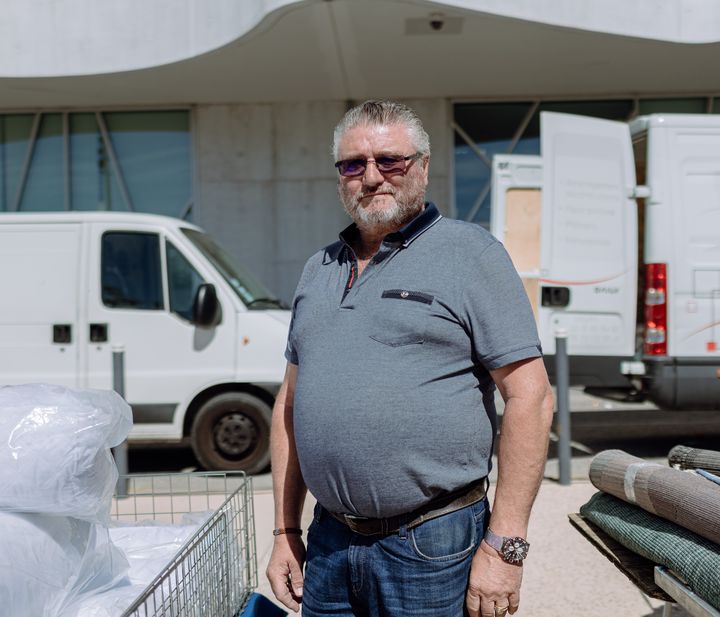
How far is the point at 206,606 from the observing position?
218cm

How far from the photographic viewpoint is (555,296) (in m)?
6.33

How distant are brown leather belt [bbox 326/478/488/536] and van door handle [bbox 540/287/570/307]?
178 inches

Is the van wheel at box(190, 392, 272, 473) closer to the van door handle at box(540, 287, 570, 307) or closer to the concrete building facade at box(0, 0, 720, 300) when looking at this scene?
the van door handle at box(540, 287, 570, 307)

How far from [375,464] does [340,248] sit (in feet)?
2.18

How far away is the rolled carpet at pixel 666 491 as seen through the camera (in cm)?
193

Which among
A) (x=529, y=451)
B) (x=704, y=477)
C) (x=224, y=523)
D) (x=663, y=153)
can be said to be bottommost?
(x=224, y=523)

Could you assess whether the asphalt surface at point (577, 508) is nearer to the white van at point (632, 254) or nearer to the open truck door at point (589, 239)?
the white van at point (632, 254)

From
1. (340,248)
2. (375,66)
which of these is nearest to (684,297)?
(340,248)

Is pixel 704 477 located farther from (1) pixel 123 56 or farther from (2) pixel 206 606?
(1) pixel 123 56

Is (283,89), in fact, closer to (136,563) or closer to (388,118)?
(388,118)

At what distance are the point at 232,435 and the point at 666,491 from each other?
4.46 m

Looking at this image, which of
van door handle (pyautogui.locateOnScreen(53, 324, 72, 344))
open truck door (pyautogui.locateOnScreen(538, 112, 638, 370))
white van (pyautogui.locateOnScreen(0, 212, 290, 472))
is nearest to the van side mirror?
white van (pyautogui.locateOnScreen(0, 212, 290, 472))

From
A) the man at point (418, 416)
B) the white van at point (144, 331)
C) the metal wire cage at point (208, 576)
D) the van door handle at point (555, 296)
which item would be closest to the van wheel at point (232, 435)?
the white van at point (144, 331)

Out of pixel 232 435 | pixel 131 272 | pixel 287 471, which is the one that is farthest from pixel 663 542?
pixel 131 272
